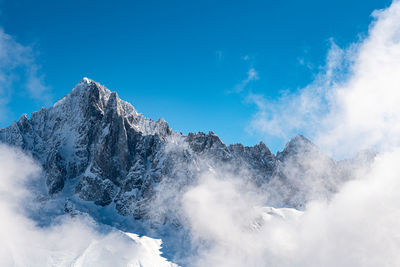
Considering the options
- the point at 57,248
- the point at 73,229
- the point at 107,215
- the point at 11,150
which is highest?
the point at 11,150

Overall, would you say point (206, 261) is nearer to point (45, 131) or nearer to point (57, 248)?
point (57, 248)

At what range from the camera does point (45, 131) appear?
7677 inches

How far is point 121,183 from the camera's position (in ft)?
576

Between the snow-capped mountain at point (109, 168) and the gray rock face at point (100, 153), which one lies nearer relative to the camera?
the snow-capped mountain at point (109, 168)

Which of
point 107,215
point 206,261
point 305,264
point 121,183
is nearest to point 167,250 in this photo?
point 206,261

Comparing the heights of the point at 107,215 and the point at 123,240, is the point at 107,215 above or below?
above

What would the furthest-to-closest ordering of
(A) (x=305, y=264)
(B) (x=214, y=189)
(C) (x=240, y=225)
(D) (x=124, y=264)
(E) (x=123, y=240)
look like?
(B) (x=214, y=189) < (C) (x=240, y=225) < (A) (x=305, y=264) < (E) (x=123, y=240) < (D) (x=124, y=264)

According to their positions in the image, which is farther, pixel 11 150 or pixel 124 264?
pixel 11 150

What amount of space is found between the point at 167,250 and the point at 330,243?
8592cm

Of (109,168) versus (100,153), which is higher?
(100,153)

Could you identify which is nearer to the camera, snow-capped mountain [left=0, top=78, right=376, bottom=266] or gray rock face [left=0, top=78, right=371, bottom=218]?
snow-capped mountain [left=0, top=78, right=376, bottom=266]

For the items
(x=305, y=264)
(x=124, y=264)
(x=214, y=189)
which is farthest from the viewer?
(x=214, y=189)

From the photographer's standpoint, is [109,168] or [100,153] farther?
[100,153]

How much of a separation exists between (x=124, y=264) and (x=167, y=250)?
23.0m
